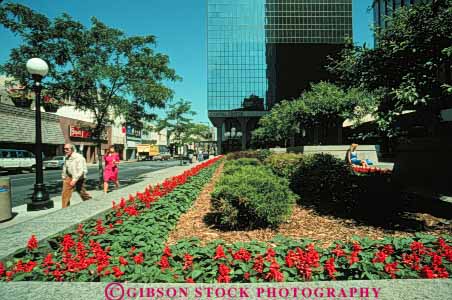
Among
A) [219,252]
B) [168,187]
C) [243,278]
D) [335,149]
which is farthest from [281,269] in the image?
[335,149]

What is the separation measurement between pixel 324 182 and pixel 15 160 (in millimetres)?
25835

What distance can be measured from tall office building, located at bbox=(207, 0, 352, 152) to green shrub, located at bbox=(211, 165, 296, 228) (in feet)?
221

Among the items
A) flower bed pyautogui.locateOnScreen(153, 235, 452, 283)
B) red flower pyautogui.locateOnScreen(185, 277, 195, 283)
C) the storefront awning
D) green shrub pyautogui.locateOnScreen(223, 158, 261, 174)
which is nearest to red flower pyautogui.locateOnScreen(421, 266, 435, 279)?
flower bed pyautogui.locateOnScreen(153, 235, 452, 283)

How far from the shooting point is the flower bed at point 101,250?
2748mm

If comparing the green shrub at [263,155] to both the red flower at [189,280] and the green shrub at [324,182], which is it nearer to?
the green shrub at [324,182]

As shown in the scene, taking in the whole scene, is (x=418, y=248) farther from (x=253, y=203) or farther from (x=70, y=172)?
(x=70, y=172)

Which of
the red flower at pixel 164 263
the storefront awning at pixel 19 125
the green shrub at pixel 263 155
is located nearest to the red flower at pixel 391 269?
the red flower at pixel 164 263

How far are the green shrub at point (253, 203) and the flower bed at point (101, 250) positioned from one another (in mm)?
1021

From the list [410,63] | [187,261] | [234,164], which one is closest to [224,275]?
[187,261]

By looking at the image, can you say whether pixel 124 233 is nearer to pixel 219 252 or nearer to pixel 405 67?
A: pixel 219 252

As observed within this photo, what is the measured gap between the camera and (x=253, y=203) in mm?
4605

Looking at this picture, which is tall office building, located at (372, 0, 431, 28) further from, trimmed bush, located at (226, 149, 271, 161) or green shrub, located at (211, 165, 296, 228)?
trimmed bush, located at (226, 149, 271, 161)

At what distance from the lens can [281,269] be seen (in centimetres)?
272

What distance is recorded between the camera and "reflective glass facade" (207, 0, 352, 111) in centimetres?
7244
